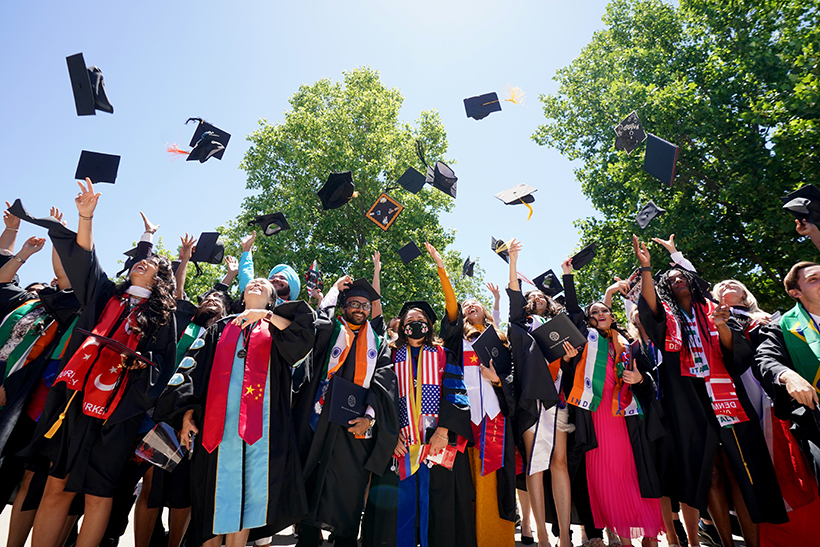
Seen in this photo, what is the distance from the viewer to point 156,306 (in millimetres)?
3318

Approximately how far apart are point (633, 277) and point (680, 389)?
110cm

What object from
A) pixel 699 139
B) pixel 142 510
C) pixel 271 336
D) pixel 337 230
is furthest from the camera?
pixel 337 230

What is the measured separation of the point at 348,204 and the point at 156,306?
421 inches

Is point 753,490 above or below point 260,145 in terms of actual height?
below

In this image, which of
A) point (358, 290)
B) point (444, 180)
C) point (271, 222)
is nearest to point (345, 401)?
point (358, 290)

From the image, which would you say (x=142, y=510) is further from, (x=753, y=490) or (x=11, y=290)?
(x=753, y=490)

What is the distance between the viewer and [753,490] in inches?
136

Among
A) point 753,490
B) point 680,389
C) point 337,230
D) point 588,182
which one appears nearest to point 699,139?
point 588,182

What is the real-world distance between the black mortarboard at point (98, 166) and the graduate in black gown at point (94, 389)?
1787 mm

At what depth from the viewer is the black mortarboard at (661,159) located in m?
5.25

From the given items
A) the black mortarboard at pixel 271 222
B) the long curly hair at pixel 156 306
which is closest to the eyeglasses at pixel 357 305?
the long curly hair at pixel 156 306

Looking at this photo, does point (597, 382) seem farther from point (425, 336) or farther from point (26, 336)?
point (26, 336)

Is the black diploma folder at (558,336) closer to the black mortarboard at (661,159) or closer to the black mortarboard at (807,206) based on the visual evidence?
the black mortarboard at (807,206)

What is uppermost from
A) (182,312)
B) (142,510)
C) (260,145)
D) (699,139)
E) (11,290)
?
(260,145)
